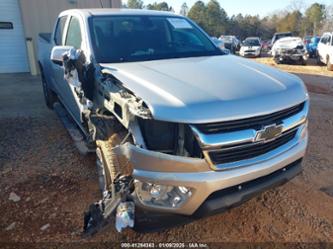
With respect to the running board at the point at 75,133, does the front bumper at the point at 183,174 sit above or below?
above

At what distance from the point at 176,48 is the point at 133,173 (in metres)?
1.99

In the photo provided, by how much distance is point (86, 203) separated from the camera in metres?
3.09

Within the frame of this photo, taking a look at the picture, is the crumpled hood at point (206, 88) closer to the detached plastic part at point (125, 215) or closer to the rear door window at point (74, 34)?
the detached plastic part at point (125, 215)

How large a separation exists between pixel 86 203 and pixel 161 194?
1.24 metres

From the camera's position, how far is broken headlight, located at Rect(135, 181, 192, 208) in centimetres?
212

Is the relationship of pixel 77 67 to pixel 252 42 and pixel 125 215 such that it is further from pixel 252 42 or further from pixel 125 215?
pixel 252 42

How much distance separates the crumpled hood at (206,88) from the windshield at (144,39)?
307 mm

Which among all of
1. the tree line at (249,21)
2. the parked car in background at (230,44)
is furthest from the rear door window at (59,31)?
the tree line at (249,21)

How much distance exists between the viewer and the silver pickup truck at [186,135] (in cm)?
208

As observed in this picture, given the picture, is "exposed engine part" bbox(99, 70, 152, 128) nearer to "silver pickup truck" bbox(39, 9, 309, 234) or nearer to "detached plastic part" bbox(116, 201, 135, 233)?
"silver pickup truck" bbox(39, 9, 309, 234)

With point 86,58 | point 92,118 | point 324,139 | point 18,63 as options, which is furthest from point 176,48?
point 18,63

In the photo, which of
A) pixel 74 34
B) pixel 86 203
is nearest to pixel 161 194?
pixel 86 203

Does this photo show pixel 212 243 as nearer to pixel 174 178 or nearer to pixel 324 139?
pixel 174 178

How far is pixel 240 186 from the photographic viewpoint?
228 centimetres
